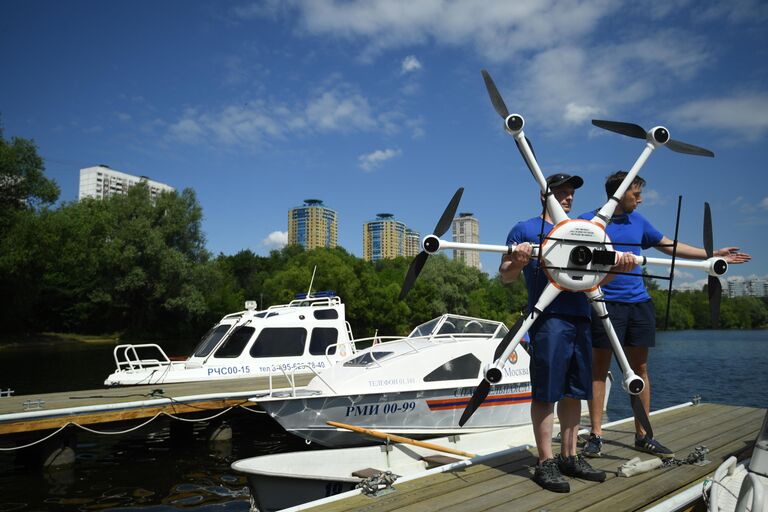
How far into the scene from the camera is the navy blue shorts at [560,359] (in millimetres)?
4094

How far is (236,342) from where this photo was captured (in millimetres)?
14320

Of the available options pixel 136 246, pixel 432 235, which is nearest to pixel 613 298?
pixel 432 235

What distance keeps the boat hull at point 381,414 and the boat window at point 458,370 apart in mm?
253

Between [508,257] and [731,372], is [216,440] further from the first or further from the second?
[731,372]

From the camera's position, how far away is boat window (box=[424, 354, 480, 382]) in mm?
9969

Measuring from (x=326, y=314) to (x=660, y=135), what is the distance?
1198 cm

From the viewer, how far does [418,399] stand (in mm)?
9758

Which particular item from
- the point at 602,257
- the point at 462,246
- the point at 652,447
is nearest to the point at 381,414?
the point at 652,447

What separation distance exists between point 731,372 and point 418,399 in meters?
27.9

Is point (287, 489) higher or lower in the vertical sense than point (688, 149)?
lower

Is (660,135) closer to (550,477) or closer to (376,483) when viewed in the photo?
(550,477)

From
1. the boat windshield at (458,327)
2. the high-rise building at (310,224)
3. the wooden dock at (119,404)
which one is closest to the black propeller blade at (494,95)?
the boat windshield at (458,327)

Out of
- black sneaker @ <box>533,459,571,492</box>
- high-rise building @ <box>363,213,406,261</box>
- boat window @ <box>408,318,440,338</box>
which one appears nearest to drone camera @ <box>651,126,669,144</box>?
black sneaker @ <box>533,459,571,492</box>

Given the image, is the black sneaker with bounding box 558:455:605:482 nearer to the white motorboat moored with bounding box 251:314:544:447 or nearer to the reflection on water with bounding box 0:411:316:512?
the white motorboat moored with bounding box 251:314:544:447
